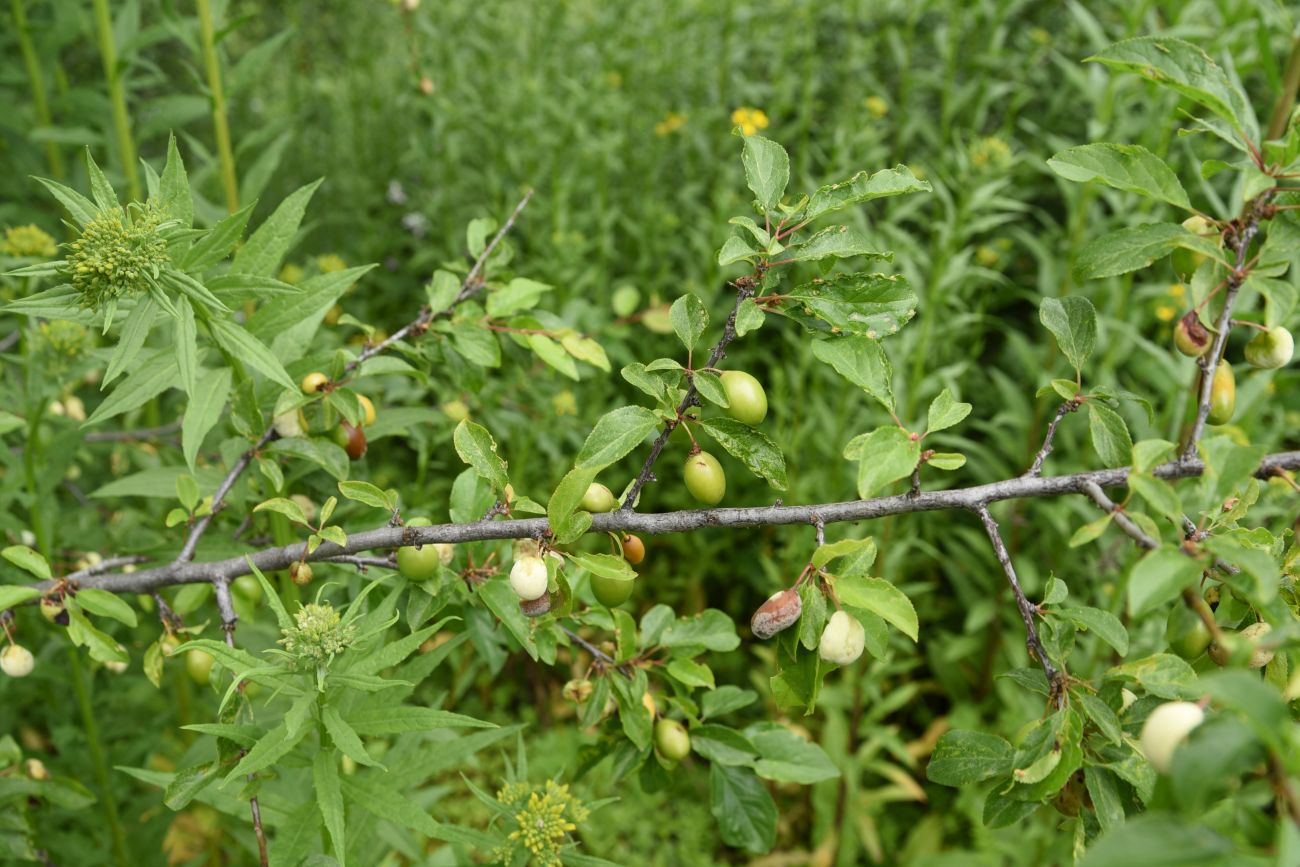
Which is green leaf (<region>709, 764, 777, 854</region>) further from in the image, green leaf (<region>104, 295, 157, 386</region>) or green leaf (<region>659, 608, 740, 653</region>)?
green leaf (<region>104, 295, 157, 386</region>)

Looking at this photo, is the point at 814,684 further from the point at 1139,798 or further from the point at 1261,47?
the point at 1261,47

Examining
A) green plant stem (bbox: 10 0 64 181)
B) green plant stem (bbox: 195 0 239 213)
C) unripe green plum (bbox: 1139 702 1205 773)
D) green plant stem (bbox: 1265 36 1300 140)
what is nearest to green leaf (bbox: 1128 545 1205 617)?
unripe green plum (bbox: 1139 702 1205 773)

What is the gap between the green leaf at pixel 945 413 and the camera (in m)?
0.77

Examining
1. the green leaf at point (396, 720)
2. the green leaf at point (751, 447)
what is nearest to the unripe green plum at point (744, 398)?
the green leaf at point (751, 447)

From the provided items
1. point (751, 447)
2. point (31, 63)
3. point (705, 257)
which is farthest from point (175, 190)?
point (705, 257)

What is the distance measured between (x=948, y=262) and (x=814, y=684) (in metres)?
1.52

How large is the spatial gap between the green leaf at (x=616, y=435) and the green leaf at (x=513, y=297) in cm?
37

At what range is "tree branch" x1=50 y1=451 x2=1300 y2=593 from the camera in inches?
28.6

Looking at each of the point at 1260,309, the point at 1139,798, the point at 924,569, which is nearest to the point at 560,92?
the point at 924,569

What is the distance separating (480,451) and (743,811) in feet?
1.73

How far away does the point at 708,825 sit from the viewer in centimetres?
228

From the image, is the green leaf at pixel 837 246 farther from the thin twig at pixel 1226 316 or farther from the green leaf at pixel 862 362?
the thin twig at pixel 1226 316

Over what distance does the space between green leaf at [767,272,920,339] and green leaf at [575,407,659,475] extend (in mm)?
152

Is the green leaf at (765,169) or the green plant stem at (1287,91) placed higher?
the green leaf at (765,169)
